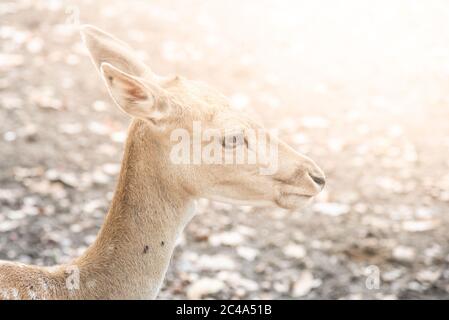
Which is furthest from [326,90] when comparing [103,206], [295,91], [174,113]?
[174,113]

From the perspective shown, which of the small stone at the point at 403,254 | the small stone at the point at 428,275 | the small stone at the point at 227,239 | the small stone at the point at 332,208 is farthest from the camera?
the small stone at the point at 332,208

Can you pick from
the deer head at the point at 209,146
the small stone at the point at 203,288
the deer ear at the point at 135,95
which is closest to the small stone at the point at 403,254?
the small stone at the point at 203,288

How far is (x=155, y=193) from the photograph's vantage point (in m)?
3.26

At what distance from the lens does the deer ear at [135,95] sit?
2.81 m

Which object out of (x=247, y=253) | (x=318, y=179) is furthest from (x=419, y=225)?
(x=318, y=179)

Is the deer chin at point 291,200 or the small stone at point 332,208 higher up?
the small stone at point 332,208

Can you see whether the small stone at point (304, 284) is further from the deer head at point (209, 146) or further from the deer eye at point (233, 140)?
the deer eye at point (233, 140)

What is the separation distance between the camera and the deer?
3.21 meters

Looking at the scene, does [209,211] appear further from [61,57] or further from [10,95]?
[61,57]


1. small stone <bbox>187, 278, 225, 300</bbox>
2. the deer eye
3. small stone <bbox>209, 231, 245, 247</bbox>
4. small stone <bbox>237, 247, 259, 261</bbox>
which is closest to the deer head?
the deer eye

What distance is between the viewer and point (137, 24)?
9648 mm

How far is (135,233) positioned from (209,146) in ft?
1.67

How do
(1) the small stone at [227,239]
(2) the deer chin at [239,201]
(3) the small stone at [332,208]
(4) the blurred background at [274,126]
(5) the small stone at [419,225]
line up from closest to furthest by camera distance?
(2) the deer chin at [239,201]
(4) the blurred background at [274,126]
(1) the small stone at [227,239]
(5) the small stone at [419,225]
(3) the small stone at [332,208]

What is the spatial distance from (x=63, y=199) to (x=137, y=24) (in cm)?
421
